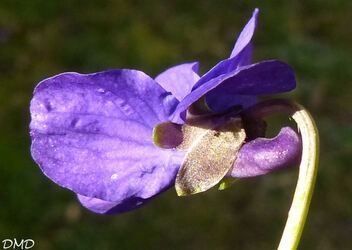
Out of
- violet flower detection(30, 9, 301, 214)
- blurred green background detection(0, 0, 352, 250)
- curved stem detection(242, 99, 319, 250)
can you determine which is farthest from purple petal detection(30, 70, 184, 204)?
blurred green background detection(0, 0, 352, 250)

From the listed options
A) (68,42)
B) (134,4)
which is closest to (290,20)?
(134,4)

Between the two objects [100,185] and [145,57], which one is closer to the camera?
[100,185]

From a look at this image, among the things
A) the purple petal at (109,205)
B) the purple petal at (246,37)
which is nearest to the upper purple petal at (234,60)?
the purple petal at (246,37)

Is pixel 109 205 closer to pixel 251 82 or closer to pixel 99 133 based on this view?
pixel 99 133

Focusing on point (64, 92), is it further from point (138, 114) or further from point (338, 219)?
point (338, 219)

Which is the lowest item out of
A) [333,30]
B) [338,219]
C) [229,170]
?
[338,219]

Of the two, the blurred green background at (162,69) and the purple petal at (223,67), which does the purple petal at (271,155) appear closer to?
the purple petal at (223,67)
